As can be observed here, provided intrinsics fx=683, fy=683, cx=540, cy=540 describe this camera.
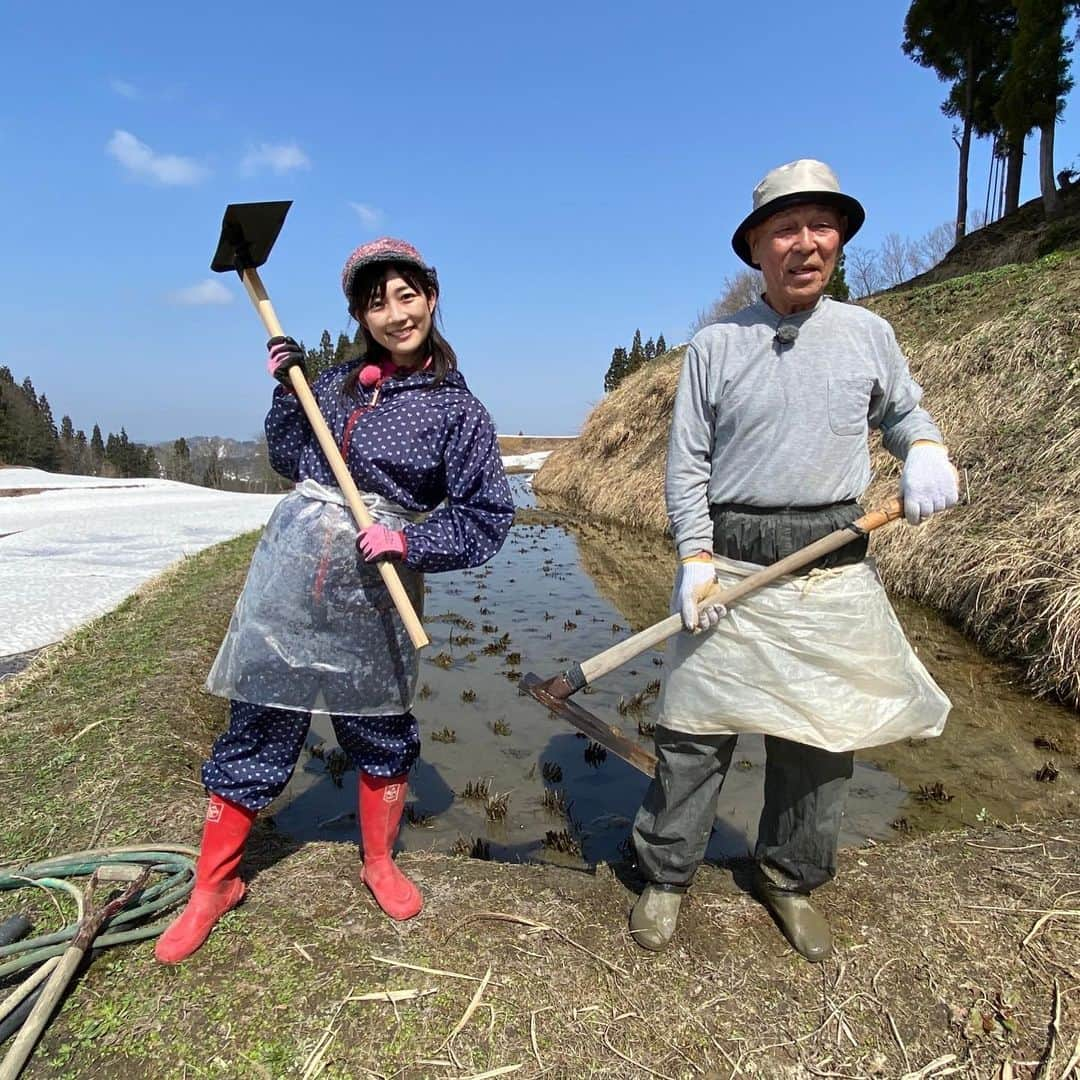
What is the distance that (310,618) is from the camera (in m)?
2.11

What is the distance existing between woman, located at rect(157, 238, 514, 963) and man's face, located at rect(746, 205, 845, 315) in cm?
100

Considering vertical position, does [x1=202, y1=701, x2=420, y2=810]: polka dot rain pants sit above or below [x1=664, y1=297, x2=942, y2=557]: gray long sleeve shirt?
below

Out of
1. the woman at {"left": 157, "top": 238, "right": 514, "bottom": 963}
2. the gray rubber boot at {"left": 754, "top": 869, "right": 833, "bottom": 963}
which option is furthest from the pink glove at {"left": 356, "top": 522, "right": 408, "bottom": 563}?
the gray rubber boot at {"left": 754, "top": 869, "right": 833, "bottom": 963}

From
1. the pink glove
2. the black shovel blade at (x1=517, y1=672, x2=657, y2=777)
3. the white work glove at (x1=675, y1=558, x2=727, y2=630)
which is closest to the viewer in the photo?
the pink glove

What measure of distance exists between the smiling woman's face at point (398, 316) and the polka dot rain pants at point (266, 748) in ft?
4.00

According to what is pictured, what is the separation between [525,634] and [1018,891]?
482 centimetres

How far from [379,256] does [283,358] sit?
1.46 ft

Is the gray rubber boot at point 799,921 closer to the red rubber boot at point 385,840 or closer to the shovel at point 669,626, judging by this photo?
the shovel at point 669,626

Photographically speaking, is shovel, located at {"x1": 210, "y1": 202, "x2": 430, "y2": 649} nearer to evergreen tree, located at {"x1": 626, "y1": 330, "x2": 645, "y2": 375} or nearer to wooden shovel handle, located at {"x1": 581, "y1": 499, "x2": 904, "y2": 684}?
wooden shovel handle, located at {"x1": 581, "y1": 499, "x2": 904, "y2": 684}

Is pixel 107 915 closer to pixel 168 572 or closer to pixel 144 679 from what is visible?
pixel 144 679

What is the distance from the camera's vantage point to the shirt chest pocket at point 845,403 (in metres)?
2.05

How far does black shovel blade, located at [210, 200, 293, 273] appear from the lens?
6.98ft

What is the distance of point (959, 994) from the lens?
82.0 inches

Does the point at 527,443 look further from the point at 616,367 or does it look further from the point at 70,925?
the point at 70,925
